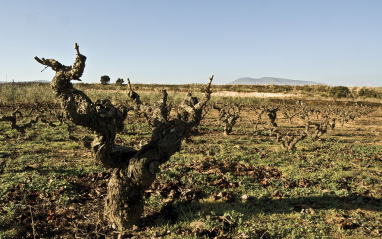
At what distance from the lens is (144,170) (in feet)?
17.6

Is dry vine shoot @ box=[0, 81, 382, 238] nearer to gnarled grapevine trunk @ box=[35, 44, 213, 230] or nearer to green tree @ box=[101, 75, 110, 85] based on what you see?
gnarled grapevine trunk @ box=[35, 44, 213, 230]

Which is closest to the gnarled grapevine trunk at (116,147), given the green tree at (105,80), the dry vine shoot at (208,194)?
the dry vine shoot at (208,194)

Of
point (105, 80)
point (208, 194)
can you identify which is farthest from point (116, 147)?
point (105, 80)

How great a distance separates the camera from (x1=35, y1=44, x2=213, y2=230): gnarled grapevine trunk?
4.91 metres

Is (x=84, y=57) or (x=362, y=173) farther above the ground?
(x=84, y=57)

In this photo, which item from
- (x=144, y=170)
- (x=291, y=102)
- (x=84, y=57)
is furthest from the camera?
Answer: (x=291, y=102)

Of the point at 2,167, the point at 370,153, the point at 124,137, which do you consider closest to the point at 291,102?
the point at 370,153

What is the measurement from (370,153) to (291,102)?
39.0 meters

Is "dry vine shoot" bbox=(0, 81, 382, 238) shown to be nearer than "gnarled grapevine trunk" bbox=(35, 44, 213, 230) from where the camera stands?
No

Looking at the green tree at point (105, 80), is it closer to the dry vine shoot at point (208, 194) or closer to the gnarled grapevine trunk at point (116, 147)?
the dry vine shoot at point (208, 194)

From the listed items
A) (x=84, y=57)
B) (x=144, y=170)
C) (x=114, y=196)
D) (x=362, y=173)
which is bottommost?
(x=362, y=173)

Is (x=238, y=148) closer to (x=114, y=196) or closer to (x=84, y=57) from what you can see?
(x=114, y=196)

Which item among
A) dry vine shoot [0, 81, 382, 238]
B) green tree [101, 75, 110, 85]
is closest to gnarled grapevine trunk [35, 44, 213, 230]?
dry vine shoot [0, 81, 382, 238]

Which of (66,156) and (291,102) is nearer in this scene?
(66,156)
